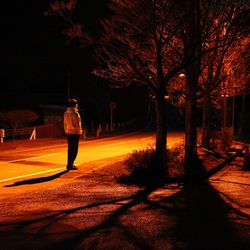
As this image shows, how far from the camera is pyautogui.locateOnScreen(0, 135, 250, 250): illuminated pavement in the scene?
628 centimetres

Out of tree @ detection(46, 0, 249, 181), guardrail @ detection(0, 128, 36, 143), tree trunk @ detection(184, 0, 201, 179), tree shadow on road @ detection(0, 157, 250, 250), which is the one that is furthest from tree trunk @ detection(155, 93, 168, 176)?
guardrail @ detection(0, 128, 36, 143)

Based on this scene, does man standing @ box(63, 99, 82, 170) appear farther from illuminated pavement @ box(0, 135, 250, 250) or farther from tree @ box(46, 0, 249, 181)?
tree @ box(46, 0, 249, 181)

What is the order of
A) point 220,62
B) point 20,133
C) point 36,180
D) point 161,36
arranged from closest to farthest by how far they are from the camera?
point 36,180 → point 161,36 → point 220,62 → point 20,133

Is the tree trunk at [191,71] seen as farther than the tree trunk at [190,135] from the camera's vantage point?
No

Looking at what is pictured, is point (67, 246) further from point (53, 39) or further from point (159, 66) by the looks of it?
point (53, 39)

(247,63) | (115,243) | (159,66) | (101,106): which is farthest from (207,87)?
(101,106)

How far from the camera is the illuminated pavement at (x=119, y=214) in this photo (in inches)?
247

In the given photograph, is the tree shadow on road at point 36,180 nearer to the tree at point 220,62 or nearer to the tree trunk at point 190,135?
the tree trunk at point 190,135

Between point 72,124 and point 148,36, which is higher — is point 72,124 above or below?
below

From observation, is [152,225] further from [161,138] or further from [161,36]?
[161,36]

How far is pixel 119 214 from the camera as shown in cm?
777

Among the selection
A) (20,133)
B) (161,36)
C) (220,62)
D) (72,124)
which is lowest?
(20,133)

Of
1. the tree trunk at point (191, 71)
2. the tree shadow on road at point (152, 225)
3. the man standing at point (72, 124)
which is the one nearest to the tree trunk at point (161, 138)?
the tree trunk at point (191, 71)

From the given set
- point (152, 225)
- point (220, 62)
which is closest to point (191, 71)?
point (220, 62)
